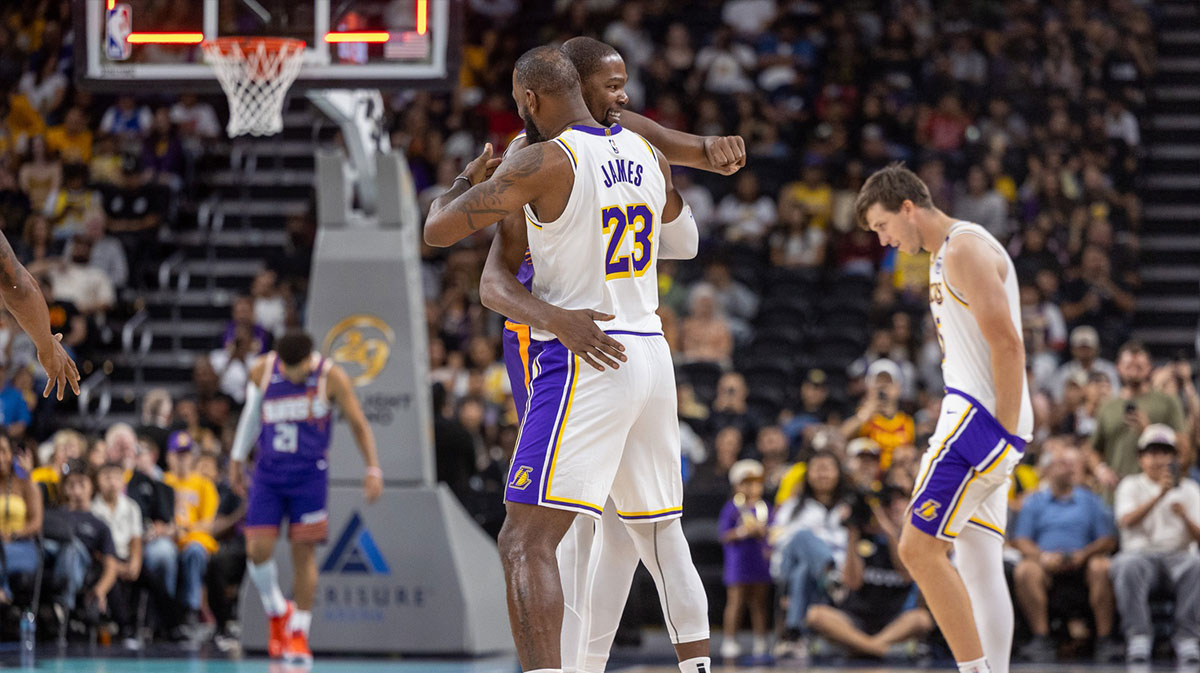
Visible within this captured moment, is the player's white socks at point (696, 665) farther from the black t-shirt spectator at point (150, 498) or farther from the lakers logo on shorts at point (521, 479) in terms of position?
the black t-shirt spectator at point (150, 498)

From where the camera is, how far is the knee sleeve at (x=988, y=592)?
6.15 meters

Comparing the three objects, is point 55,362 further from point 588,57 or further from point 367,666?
point 367,666

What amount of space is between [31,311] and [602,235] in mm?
1978

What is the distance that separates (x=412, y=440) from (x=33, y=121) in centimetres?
1010

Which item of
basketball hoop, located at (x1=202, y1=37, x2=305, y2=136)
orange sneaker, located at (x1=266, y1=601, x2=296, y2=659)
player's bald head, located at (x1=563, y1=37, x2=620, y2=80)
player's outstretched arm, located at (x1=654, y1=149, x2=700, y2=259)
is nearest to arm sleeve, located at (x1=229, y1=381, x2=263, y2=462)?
orange sneaker, located at (x1=266, y1=601, x2=296, y2=659)

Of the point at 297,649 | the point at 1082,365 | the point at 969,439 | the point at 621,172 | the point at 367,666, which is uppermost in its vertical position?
the point at 621,172

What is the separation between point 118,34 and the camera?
32.1 ft

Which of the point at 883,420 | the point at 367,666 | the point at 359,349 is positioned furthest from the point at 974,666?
the point at 883,420

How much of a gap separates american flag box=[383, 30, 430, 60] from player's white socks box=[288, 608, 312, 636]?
3.58 m

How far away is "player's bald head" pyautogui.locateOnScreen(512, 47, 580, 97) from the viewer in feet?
16.9

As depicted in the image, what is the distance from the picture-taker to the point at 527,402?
5.33m

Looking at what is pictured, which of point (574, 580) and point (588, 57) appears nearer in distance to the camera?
point (588, 57)

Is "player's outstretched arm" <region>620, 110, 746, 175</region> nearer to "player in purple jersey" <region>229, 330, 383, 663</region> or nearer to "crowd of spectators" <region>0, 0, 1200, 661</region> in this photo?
"player in purple jersey" <region>229, 330, 383, 663</region>

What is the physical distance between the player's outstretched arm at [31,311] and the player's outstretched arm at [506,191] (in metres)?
1.39
